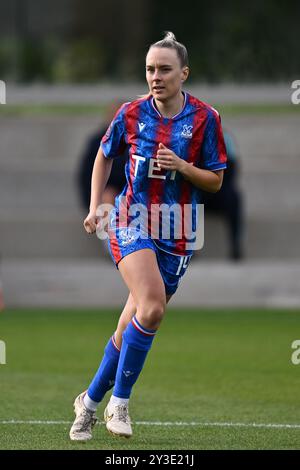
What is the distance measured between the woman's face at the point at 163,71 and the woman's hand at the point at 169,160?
A: 0.31m

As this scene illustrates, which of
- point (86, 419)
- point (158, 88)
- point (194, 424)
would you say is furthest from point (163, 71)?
point (194, 424)

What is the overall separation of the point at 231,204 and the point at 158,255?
28.5 feet

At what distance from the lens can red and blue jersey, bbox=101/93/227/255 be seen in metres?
6.55

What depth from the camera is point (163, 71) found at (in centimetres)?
647

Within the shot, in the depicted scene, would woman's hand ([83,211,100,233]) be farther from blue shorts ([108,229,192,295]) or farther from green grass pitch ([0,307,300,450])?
green grass pitch ([0,307,300,450])

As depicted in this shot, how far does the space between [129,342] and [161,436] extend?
620 millimetres

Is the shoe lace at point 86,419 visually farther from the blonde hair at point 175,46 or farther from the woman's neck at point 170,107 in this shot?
the blonde hair at point 175,46

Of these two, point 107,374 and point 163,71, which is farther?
point 107,374

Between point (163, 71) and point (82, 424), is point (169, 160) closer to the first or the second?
point (163, 71)

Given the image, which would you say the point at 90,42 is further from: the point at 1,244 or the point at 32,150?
the point at 1,244

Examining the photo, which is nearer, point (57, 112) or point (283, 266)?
point (283, 266)

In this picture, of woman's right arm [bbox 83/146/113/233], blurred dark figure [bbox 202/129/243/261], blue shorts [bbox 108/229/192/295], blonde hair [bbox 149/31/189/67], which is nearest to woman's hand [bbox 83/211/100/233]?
woman's right arm [bbox 83/146/113/233]

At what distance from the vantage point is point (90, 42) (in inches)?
860
